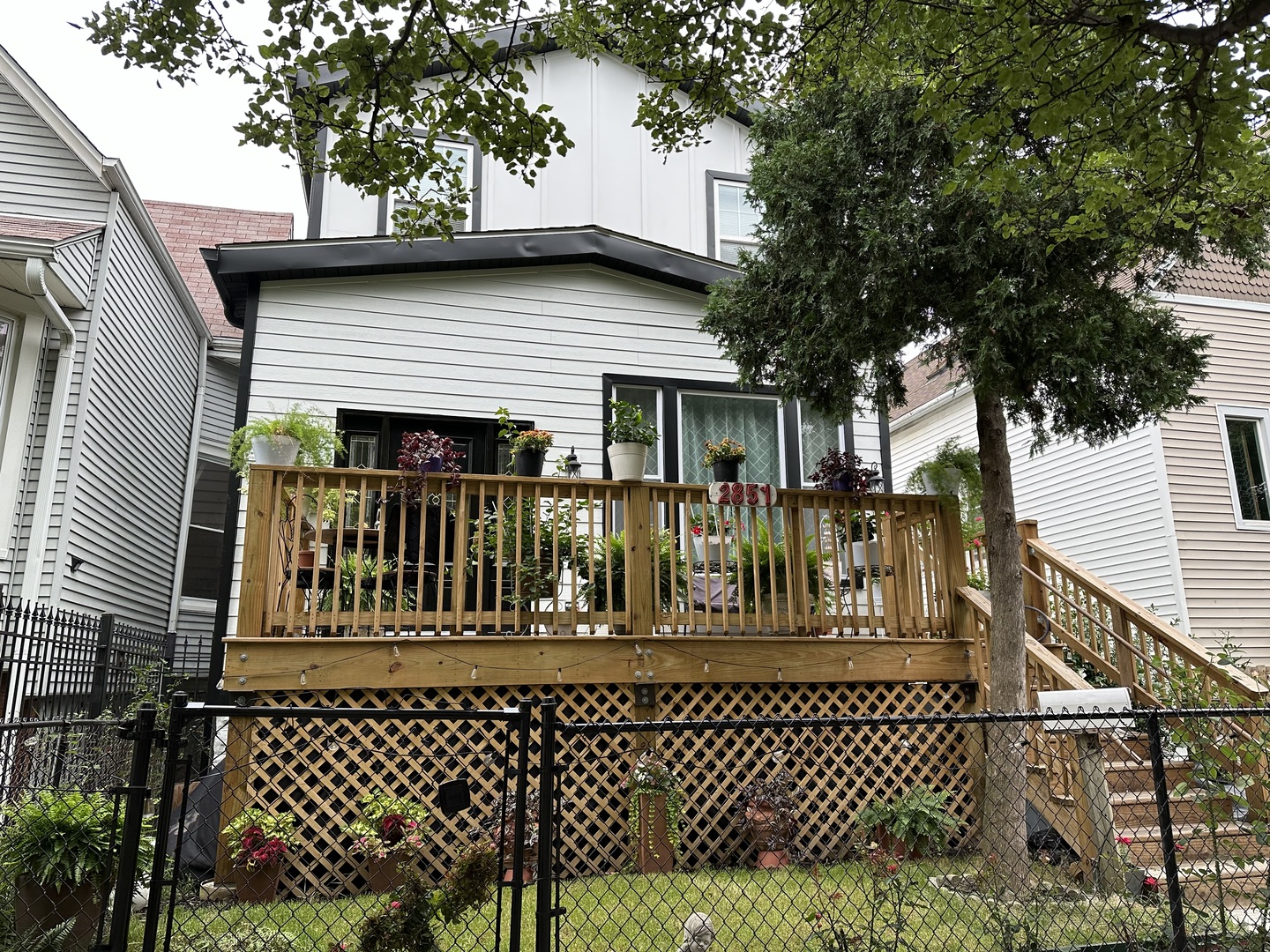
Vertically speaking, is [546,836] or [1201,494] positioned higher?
[1201,494]

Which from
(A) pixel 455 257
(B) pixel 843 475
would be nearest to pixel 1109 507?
(B) pixel 843 475

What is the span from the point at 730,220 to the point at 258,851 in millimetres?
8048

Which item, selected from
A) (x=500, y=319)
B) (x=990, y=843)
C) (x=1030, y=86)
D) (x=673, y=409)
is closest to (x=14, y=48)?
(x=500, y=319)

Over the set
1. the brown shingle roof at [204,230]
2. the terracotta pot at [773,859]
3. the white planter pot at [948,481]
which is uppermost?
the brown shingle roof at [204,230]

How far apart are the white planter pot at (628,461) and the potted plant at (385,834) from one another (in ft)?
8.60

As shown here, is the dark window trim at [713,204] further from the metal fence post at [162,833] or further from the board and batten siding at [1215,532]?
the metal fence post at [162,833]

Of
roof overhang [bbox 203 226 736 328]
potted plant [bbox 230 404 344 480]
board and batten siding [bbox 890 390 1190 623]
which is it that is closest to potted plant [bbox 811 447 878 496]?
roof overhang [bbox 203 226 736 328]

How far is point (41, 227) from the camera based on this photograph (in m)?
8.55

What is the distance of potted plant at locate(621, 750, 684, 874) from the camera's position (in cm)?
588

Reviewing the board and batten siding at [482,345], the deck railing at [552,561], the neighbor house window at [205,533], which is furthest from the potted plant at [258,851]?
the neighbor house window at [205,533]

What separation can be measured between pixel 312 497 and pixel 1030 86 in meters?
5.25

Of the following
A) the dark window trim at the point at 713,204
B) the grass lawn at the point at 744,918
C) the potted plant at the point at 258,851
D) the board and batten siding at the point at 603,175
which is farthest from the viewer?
the dark window trim at the point at 713,204

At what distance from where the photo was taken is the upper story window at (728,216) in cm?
1031

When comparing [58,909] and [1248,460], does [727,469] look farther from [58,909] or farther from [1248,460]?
[1248,460]
